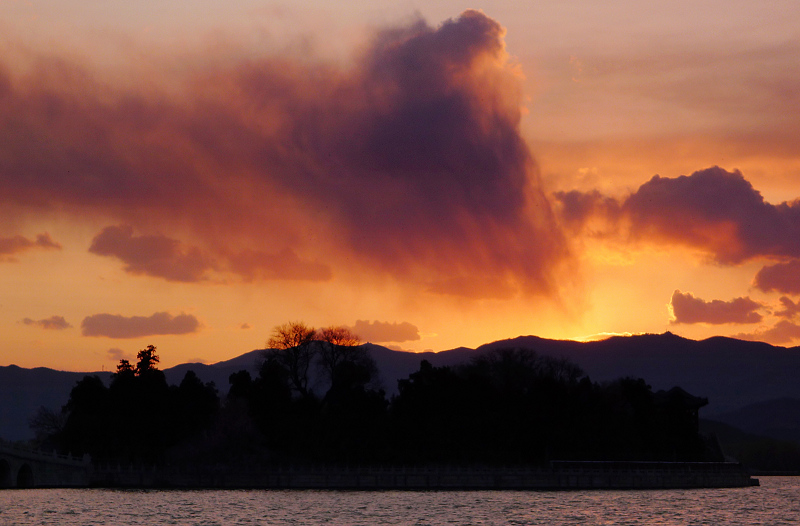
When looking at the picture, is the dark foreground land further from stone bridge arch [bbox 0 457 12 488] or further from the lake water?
stone bridge arch [bbox 0 457 12 488]

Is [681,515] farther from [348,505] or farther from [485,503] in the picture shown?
[348,505]

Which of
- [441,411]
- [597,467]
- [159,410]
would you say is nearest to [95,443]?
[159,410]

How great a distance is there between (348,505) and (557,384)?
61.5 metres

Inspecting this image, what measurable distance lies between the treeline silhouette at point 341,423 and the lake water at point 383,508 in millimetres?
15897

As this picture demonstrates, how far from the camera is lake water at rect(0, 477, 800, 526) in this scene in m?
97.6

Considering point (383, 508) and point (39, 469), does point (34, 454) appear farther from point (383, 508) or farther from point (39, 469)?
point (383, 508)

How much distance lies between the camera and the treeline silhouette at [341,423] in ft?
518

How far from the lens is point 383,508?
366 ft

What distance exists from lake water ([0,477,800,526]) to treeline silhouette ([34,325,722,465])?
15.9 m

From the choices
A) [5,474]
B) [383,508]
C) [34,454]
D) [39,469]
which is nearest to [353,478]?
[383,508]

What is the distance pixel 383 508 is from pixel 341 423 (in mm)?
50586

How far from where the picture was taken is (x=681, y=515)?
10994 cm

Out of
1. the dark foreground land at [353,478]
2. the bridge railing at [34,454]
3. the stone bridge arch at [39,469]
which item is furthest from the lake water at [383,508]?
the dark foreground land at [353,478]

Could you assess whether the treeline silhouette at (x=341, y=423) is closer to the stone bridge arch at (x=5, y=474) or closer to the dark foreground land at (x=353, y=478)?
the dark foreground land at (x=353, y=478)
